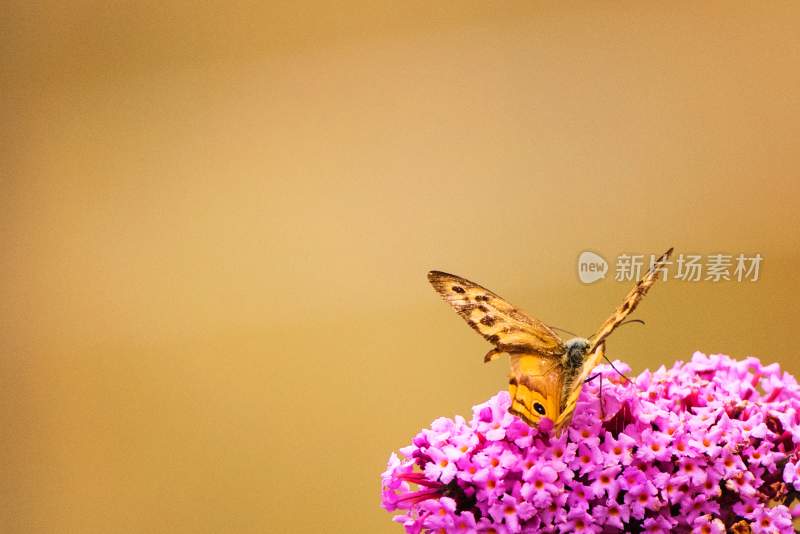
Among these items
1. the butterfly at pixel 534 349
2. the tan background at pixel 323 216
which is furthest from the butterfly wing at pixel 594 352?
the tan background at pixel 323 216

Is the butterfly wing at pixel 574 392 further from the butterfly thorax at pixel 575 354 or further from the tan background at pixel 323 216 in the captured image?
the tan background at pixel 323 216

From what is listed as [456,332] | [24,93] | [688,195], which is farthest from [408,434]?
[24,93]

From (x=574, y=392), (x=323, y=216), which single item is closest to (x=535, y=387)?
(x=574, y=392)

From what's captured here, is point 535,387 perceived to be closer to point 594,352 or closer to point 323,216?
point 594,352

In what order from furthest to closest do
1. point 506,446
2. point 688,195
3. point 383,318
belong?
point 383,318 → point 688,195 → point 506,446

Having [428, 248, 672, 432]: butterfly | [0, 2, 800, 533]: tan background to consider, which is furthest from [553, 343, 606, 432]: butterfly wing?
[0, 2, 800, 533]: tan background

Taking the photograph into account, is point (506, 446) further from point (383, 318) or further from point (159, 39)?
point (159, 39)
